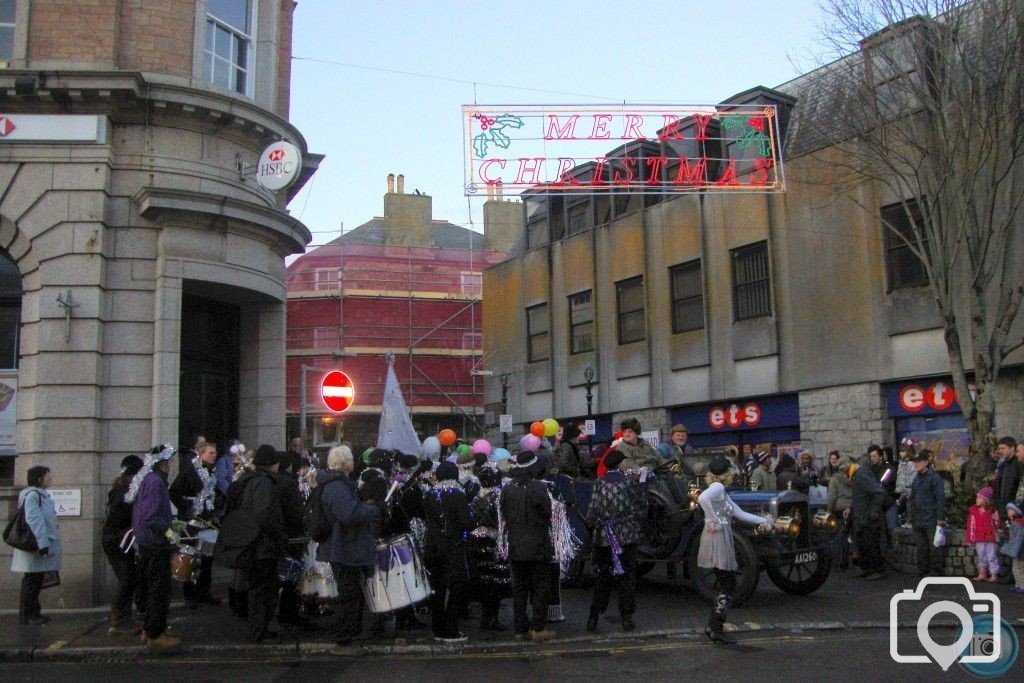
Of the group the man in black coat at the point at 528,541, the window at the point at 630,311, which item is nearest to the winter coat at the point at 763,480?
the man in black coat at the point at 528,541

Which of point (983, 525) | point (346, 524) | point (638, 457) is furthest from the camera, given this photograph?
point (983, 525)

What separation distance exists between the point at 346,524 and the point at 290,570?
1485mm

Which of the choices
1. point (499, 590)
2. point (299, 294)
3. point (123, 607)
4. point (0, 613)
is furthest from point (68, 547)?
point (299, 294)

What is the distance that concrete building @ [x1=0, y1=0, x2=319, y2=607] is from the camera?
494 inches

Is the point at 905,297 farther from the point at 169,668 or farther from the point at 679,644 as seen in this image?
the point at 169,668

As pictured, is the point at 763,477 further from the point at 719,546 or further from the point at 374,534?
the point at 374,534

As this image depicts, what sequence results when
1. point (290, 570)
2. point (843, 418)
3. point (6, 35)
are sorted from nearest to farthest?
point (290, 570) → point (6, 35) → point (843, 418)

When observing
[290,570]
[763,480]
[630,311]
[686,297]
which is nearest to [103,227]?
[290,570]

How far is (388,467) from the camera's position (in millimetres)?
10164

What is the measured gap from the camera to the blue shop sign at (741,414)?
22.6 meters

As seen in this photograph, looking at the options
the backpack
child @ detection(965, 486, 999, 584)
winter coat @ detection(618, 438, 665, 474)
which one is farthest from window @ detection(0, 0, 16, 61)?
→ child @ detection(965, 486, 999, 584)

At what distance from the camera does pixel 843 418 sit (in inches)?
824

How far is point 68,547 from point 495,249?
122 feet

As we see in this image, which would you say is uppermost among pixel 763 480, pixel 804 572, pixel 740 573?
pixel 763 480
